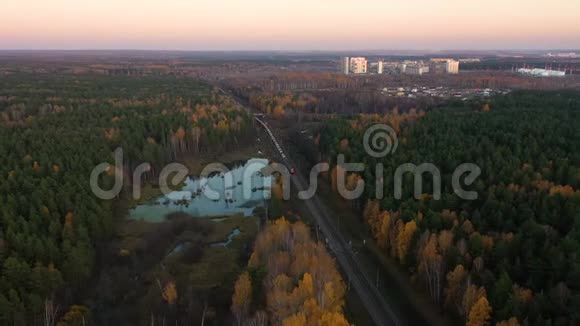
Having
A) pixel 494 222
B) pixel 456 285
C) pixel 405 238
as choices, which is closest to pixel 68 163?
pixel 405 238

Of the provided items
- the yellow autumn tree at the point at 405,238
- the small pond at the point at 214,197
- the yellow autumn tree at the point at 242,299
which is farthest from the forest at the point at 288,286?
the small pond at the point at 214,197

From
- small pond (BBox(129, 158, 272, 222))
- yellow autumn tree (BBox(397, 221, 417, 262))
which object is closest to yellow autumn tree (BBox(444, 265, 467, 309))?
yellow autumn tree (BBox(397, 221, 417, 262))

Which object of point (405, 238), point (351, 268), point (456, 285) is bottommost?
point (351, 268)

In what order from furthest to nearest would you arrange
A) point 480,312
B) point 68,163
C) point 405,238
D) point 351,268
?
point 68,163
point 351,268
point 405,238
point 480,312

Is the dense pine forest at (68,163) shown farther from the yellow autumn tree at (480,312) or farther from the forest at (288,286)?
the yellow autumn tree at (480,312)

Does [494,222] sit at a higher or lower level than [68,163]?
lower

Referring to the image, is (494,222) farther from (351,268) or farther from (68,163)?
(68,163)

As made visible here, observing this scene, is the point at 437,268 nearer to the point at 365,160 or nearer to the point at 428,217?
the point at 428,217
